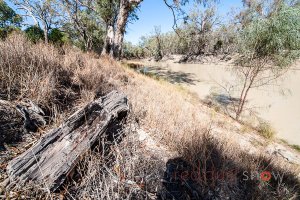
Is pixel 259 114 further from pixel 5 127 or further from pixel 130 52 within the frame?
pixel 130 52

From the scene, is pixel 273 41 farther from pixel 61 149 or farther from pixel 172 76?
pixel 172 76

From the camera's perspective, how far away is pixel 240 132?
16.2ft

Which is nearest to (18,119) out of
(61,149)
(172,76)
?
(61,149)

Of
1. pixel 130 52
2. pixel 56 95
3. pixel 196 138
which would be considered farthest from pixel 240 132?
pixel 130 52

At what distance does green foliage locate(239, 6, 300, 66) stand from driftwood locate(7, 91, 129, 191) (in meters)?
6.29

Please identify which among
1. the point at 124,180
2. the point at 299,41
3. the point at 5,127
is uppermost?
the point at 299,41

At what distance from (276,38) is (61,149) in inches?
274

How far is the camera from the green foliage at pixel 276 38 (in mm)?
5301

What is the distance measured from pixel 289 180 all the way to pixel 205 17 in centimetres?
3338

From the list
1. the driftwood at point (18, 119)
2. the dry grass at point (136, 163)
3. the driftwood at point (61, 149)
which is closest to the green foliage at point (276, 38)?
the dry grass at point (136, 163)

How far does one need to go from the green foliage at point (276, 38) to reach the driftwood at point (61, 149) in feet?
20.6

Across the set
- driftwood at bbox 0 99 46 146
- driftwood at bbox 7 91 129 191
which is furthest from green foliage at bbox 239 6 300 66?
driftwood at bbox 0 99 46 146

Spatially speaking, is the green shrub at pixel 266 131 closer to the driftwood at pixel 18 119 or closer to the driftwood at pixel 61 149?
the driftwood at pixel 61 149

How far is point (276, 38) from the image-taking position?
5516 millimetres
